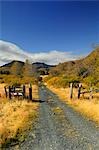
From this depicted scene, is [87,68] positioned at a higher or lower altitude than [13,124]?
higher

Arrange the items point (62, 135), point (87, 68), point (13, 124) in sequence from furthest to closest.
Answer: point (87, 68), point (13, 124), point (62, 135)

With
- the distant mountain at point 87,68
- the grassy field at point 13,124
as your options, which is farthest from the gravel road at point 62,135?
the distant mountain at point 87,68

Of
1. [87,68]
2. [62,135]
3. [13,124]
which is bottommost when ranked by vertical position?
[62,135]

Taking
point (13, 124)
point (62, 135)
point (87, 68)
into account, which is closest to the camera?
point (62, 135)

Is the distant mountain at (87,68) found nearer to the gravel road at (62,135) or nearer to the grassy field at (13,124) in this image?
the grassy field at (13,124)

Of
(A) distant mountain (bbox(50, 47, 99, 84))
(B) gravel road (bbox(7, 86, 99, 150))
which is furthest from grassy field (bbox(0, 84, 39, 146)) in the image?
(A) distant mountain (bbox(50, 47, 99, 84))

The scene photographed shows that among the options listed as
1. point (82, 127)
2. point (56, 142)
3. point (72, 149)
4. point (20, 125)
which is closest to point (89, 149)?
point (72, 149)

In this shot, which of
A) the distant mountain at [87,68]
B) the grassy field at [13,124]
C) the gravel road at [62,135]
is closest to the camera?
the gravel road at [62,135]

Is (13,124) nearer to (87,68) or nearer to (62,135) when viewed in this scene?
(62,135)

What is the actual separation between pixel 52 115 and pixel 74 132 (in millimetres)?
5599

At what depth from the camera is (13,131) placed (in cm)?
1430

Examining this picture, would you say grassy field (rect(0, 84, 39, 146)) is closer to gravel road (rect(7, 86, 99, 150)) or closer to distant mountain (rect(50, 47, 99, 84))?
gravel road (rect(7, 86, 99, 150))

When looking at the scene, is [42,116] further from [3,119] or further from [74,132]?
[74,132]

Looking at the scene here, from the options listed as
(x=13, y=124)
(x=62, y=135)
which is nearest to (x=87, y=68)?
(x=13, y=124)
